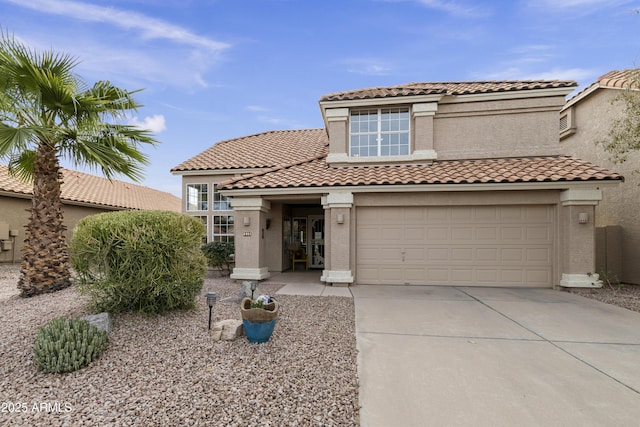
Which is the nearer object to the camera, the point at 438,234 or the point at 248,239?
the point at 438,234

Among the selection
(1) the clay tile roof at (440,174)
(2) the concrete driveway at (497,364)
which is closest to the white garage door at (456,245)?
(1) the clay tile roof at (440,174)

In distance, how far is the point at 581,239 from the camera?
27.6 ft

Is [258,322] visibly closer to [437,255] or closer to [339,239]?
[339,239]

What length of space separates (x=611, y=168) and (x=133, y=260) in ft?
49.9

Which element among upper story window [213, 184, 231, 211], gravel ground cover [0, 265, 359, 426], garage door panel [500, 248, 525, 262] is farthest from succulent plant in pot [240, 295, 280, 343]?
upper story window [213, 184, 231, 211]

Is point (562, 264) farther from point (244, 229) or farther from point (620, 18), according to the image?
point (244, 229)

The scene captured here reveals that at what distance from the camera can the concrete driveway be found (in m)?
2.92

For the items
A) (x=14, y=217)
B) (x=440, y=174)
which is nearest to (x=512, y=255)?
(x=440, y=174)

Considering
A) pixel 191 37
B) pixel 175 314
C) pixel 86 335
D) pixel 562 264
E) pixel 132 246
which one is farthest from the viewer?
pixel 191 37

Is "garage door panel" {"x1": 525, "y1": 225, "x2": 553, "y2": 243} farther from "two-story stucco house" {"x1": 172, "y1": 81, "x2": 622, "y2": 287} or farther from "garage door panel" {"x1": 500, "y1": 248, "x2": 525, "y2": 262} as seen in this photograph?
"garage door panel" {"x1": 500, "y1": 248, "x2": 525, "y2": 262}

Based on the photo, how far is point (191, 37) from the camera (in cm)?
992

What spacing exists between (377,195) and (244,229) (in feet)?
14.9

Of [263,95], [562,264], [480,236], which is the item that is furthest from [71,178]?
[562,264]

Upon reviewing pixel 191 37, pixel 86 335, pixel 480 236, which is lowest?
pixel 86 335
